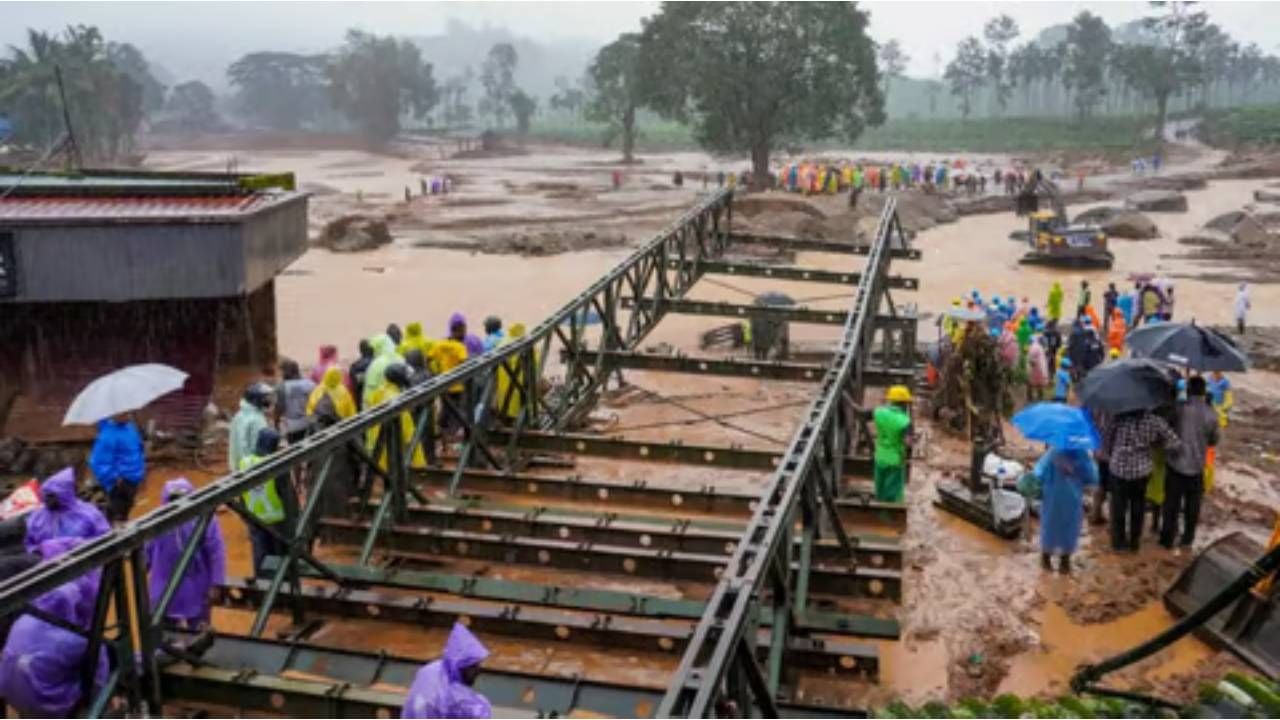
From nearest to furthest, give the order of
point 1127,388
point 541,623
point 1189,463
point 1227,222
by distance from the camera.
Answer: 1. point 541,623
2. point 1127,388
3. point 1189,463
4. point 1227,222

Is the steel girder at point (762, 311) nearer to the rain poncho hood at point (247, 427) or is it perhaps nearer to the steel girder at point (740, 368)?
the steel girder at point (740, 368)

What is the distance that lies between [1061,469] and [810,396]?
6.78 metres

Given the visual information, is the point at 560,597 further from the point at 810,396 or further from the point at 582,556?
the point at 810,396

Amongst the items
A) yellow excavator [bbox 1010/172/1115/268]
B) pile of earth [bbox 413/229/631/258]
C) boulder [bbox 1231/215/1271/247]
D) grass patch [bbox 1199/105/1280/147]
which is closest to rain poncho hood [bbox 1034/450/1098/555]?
yellow excavator [bbox 1010/172/1115/268]

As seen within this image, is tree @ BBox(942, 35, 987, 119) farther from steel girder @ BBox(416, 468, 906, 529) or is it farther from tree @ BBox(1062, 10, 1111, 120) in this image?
steel girder @ BBox(416, 468, 906, 529)

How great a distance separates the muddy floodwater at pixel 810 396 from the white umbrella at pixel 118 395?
140 centimetres

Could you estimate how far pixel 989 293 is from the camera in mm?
26453

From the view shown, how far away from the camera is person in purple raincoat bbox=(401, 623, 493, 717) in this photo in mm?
3584

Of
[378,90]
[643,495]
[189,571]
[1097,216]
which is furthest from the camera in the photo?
[378,90]

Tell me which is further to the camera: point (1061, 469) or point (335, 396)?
point (335, 396)

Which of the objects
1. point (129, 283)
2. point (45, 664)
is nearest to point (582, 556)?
point (45, 664)

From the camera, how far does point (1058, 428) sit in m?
7.89

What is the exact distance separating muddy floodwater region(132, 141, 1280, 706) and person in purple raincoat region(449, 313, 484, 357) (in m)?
1.84

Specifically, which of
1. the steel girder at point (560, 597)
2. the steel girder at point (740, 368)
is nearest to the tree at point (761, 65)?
the steel girder at point (740, 368)
